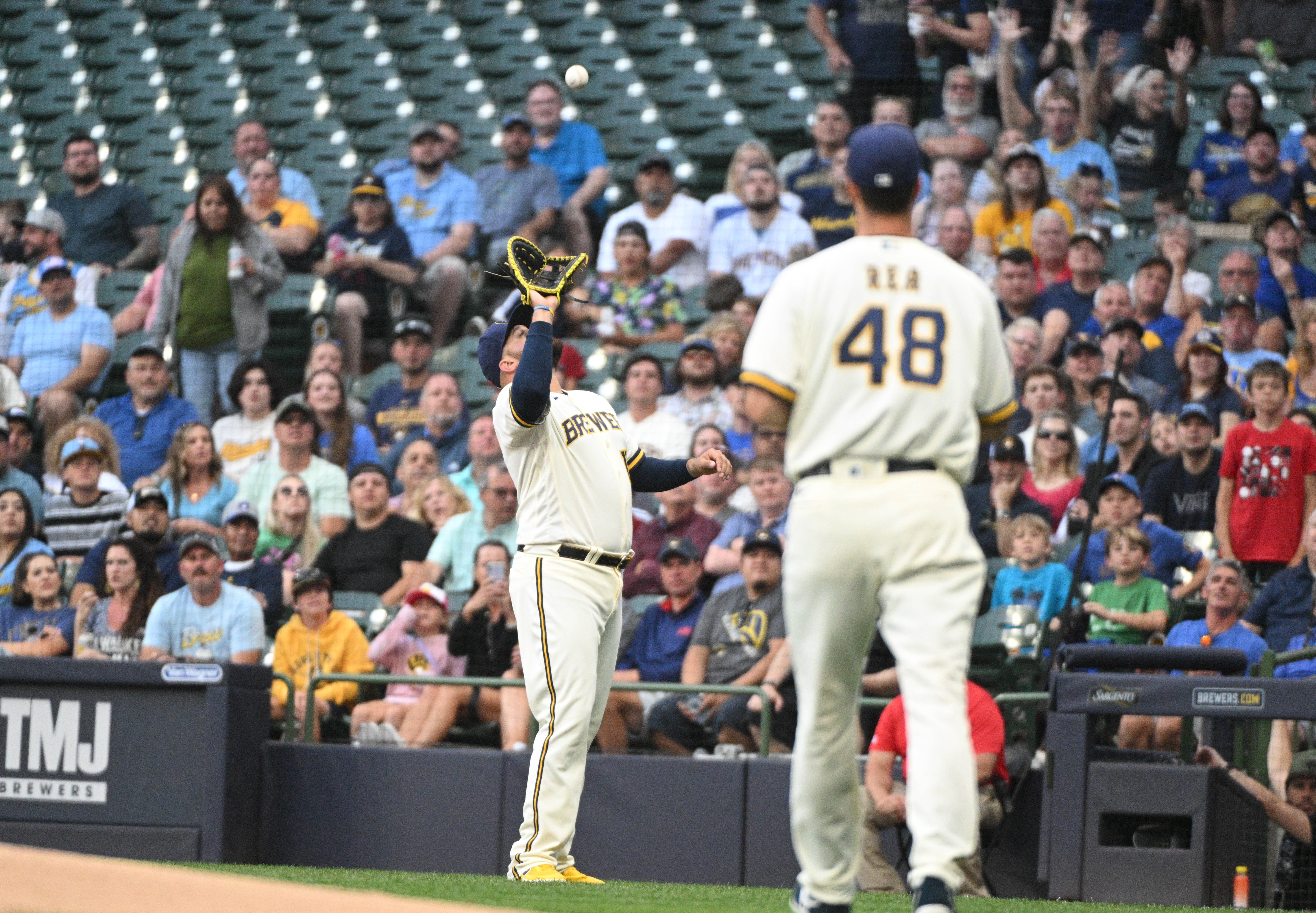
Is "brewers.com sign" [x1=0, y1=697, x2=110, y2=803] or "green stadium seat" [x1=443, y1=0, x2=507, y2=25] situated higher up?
"green stadium seat" [x1=443, y1=0, x2=507, y2=25]

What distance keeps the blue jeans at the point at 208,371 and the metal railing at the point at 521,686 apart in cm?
370

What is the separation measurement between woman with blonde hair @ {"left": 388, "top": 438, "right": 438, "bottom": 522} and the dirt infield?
596 centimetres

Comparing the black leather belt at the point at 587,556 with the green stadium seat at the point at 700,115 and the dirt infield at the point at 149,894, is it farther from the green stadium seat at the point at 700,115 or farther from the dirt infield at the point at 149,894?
the green stadium seat at the point at 700,115

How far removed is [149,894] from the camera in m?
3.23

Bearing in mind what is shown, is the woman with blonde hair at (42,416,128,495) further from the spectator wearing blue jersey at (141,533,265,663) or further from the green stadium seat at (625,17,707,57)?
the green stadium seat at (625,17,707,57)

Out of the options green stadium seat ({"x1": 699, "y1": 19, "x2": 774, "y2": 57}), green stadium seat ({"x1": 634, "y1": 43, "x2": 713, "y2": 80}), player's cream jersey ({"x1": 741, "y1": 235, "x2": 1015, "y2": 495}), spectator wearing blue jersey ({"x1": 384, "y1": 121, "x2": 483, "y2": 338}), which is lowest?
player's cream jersey ({"x1": 741, "y1": 235, "x2": 1015, "y2": 495})

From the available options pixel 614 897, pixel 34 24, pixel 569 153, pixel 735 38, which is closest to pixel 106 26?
pixel 34 24

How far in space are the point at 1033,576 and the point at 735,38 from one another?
6797mm

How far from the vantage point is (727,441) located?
362 inches

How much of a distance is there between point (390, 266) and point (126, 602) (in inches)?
131

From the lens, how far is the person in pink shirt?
7.98m

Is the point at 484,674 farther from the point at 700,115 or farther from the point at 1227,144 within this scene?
the point at 700,115

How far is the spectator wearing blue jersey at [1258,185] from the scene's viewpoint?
1043 cm

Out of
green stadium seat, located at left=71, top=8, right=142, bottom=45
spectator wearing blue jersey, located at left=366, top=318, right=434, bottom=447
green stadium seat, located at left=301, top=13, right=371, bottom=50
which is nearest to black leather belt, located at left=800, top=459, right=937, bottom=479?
spectator wearing blue jersey, located at left=366, top=318, right=434, bottom=447
